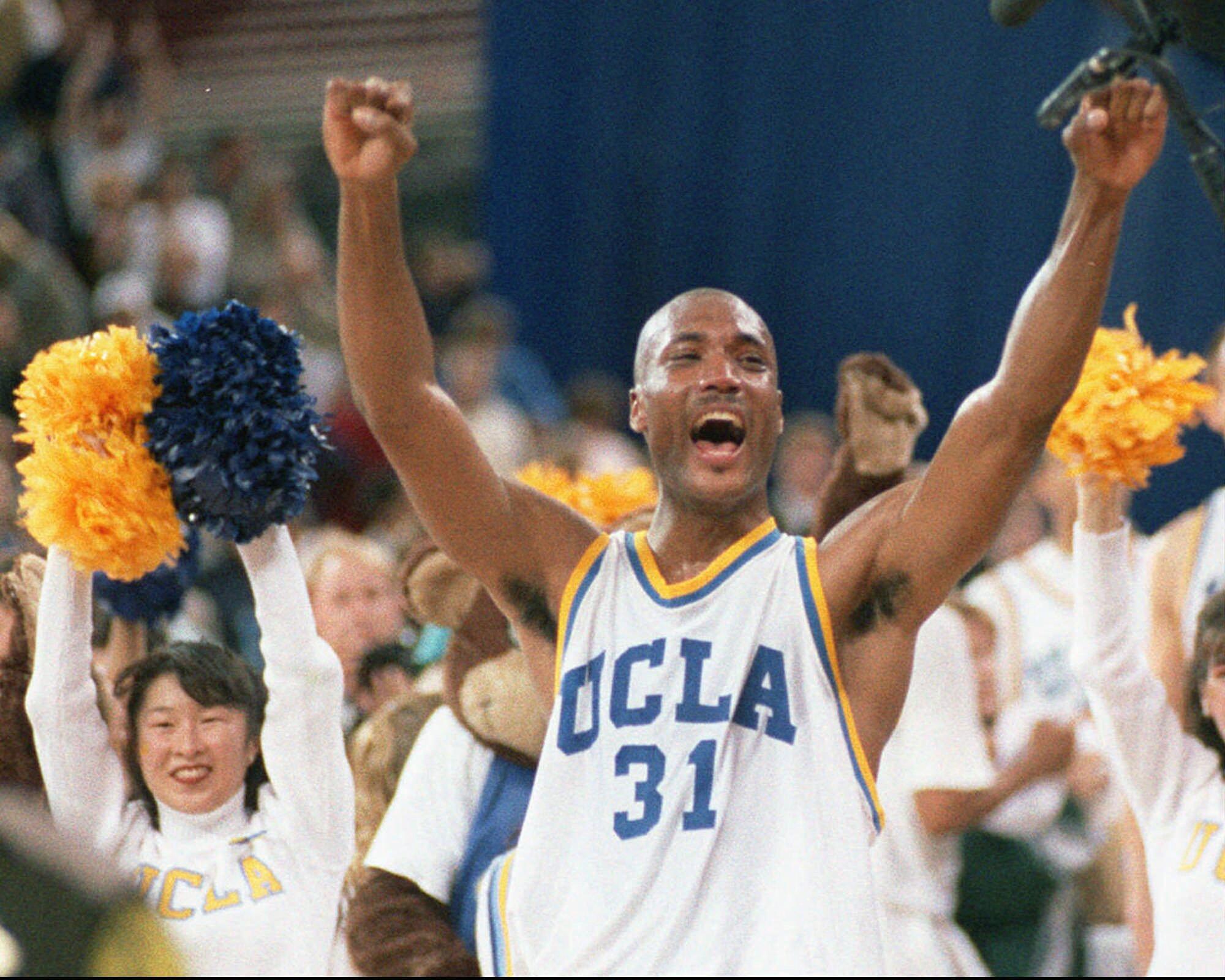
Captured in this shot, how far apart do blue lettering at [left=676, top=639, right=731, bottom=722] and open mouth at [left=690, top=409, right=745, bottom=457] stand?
317 mm

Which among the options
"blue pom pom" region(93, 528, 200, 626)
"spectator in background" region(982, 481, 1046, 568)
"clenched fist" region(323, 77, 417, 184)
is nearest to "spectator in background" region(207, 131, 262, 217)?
"spectator in background" region(982, 481, 1046, 568)

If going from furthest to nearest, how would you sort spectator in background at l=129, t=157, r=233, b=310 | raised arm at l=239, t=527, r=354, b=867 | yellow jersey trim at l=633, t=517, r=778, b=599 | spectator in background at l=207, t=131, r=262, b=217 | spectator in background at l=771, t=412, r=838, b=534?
spectator in background at l=207, t=131, r=262, b=217 < spectator in background at l=129, t=157, r=233, b=310 < spectator in background at l=771, t=412, r=838, b=534 < raised arm at l=239, t=527, r=354, b=867 < yellow jersey trim at l=633, t=517, r=778, b=599

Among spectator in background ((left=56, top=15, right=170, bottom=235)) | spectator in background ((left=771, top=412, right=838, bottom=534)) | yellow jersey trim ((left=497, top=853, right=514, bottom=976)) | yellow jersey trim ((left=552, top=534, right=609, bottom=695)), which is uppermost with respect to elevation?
spectator in background ((left=56, top=15, right=170, bottom=235))

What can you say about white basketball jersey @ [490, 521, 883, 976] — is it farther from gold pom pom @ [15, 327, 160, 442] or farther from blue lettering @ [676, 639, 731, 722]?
gold pom pom @ [15, 327, 160, 442]

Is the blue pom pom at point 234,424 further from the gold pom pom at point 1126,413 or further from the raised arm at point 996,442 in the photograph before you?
the gold pom pom at point 1126,413

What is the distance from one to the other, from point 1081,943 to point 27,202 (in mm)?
5606

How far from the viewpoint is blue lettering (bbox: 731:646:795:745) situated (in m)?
2.97

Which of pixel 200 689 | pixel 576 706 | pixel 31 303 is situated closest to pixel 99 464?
pixel 200 689

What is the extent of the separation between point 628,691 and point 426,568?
4.65 ft

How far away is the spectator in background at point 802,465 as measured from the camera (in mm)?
8289

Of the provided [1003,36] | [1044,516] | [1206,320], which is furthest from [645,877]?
[1003,36]


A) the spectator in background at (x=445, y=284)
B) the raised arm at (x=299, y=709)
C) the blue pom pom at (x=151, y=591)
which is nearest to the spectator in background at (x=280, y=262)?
the spectator in background at (x=445, y=284)

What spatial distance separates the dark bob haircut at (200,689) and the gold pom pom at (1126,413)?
61.4 inches

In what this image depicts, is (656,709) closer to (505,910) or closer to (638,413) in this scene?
(638,413)
